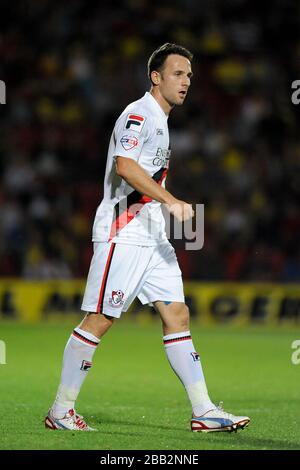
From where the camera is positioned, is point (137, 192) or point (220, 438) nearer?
point (220, 438)

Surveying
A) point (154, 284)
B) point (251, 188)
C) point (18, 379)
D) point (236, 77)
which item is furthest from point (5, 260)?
point (154, 284)

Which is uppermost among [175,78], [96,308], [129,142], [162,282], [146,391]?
[175,78]

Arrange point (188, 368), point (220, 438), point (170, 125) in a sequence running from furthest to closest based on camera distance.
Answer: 1. point (170, 125)
2. point (188, 368)
3. point (220, 438)

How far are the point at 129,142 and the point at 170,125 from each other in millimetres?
13943

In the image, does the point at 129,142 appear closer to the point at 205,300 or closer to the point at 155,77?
the point at 155,77

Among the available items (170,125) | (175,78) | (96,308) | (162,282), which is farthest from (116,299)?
(170,125)

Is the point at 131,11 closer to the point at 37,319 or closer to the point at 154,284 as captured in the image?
the point at 37,319

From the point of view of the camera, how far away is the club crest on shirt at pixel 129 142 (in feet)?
21.6

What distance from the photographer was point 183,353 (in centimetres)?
684

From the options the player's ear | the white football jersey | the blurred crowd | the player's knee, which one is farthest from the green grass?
the blurred crowd

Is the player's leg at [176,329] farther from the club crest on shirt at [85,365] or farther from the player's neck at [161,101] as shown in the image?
the player's neck at [161,101]

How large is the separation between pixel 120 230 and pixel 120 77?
14.9 metres

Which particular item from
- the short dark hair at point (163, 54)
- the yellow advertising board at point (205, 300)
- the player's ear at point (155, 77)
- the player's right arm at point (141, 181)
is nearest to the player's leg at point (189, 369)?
the player's right arm at point (141, 181)

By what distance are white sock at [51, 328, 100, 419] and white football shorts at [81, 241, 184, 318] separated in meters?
0.20
